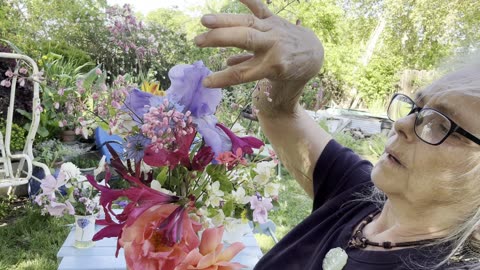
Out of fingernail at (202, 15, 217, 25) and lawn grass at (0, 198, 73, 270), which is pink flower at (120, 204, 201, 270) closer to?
Answer: fingernail at (202, 15, 217, 25)

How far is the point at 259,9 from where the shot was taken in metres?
0.76

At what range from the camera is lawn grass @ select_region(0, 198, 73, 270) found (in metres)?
3.00

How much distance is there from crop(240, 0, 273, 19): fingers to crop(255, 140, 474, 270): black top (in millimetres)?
716

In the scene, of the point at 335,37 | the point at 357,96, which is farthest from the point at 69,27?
the point at 357,96

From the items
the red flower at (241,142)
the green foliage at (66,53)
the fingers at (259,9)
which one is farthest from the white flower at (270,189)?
the green foliage at (66,53)

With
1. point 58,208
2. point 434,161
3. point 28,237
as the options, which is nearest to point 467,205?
point 434,161

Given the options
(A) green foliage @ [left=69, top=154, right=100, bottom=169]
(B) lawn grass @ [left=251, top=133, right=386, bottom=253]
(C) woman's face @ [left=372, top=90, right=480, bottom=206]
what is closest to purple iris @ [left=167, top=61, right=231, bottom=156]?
(C) woman's face @ [left=372, top=90, right=480, bottom=206]

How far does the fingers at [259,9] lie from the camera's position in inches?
30.0

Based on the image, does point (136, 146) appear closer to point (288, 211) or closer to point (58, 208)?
point (58, 208)

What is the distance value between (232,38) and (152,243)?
14.8 inches

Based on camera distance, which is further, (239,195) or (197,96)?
(239,195)

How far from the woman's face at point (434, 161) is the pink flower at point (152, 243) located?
0.60 metres

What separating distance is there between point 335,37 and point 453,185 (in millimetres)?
10786

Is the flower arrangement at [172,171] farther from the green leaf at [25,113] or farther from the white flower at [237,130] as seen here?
the green leaf at [25,113]
